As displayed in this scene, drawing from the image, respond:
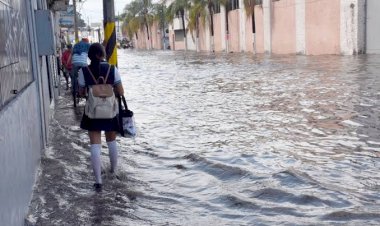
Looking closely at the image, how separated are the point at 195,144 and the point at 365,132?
105 inches

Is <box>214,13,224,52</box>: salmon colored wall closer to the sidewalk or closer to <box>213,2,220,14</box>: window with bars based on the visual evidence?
<box>213,2,220,14</box>: window with bars

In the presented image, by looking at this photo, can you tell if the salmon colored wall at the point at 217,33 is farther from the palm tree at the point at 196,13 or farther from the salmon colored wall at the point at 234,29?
the salmon colored wall at the point at 234,29

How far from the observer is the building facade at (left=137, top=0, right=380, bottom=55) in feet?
94.1

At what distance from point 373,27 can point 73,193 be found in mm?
25303

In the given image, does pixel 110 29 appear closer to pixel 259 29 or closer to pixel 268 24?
pixel 268 24

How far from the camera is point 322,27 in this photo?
32156 millimetres

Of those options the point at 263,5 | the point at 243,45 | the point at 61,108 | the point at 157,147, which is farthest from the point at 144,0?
the point at 157,147

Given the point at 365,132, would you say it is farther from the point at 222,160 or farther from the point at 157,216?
the point at 157,216

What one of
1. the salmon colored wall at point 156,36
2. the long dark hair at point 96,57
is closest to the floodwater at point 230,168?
the long dark hair at point 96,57

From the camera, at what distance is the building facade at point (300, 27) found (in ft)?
94.1

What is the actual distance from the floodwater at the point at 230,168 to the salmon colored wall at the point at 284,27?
23.9 m

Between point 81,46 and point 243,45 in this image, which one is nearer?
point 81,46

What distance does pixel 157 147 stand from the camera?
28.0 feet

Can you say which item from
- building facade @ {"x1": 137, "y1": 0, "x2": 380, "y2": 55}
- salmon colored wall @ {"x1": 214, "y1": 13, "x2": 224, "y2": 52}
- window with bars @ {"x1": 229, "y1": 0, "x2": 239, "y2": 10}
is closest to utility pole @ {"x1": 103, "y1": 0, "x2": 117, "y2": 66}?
building facade @ {"x1": 137, "y1": 0, "x2": 380, "y2": 55}
